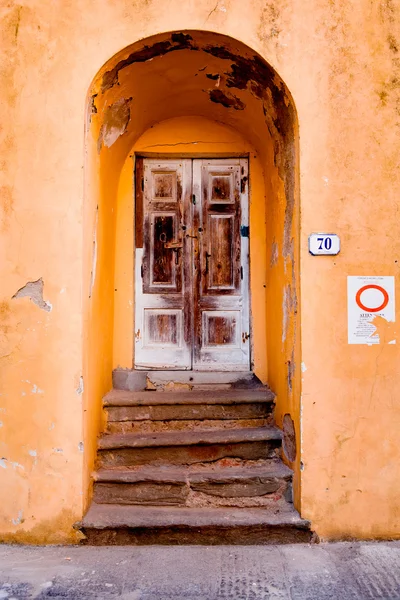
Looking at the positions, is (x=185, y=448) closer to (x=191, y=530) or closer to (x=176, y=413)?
(x=176, y=413)

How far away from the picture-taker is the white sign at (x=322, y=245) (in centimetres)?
341

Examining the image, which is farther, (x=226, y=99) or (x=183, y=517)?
(x=226, y=99)

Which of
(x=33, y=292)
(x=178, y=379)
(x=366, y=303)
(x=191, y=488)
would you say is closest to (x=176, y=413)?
(x=178, y=379)

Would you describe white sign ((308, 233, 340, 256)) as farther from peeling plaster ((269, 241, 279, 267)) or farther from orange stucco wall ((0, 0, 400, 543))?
peeling plaster ((269, 241, 279, 267))

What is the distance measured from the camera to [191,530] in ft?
11.0

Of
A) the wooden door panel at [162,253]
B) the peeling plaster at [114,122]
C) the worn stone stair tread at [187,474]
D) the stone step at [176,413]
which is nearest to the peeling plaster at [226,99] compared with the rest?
the peeling plaster at [114,122]

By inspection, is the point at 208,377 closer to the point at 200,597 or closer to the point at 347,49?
the point at 200,597

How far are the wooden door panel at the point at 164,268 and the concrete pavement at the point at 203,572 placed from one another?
70.5 inches

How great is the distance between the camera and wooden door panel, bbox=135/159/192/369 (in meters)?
4.63

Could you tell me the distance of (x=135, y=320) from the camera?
463cm

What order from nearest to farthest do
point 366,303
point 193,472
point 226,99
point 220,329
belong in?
point 366,303, point 193,472, point 226,99, point 220,329

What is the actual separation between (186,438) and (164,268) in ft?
5.37

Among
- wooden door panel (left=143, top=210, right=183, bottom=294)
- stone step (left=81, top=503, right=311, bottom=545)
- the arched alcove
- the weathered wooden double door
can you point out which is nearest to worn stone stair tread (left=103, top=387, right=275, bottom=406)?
the arched alcove

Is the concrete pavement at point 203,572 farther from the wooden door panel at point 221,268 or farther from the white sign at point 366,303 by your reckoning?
the wooden door panel at point 221,268
